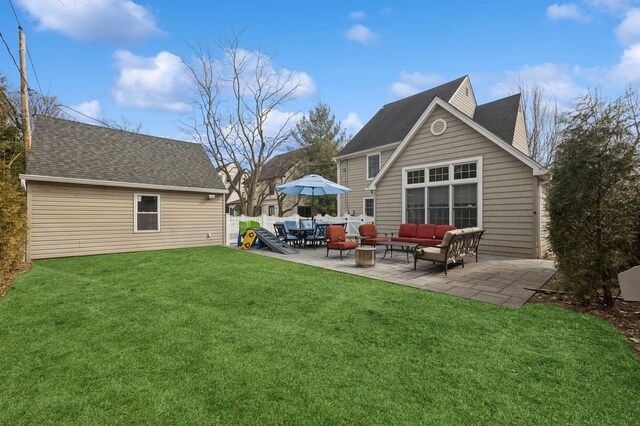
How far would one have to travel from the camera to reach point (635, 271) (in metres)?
1.36

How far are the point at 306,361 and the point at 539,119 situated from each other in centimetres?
2446

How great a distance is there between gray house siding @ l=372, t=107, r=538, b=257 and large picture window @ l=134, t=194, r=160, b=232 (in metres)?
9.73

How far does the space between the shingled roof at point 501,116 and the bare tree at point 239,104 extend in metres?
12.1

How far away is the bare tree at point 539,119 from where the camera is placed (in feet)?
66.3

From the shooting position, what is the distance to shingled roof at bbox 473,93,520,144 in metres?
12.5

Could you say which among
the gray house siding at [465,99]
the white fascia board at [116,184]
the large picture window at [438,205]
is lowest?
the large picture window at [438,205]

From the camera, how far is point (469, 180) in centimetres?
970

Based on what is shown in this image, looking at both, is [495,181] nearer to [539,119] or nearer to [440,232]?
[440,232]

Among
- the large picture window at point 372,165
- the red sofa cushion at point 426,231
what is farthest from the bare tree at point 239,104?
the red sofa cushion at point 426,231

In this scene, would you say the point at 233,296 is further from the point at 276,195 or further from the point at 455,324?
the point at 276,195

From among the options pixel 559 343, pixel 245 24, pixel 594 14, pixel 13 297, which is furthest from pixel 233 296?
pixel 245 24

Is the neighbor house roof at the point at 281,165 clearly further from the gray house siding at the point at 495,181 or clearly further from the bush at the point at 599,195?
the bush at the point at 599,195

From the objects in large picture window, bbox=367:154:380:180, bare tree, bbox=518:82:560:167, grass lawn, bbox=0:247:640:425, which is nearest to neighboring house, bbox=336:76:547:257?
grass lawn, bbox=0:247:640:425

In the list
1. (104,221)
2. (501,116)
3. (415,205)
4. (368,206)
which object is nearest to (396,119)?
(368,206)
